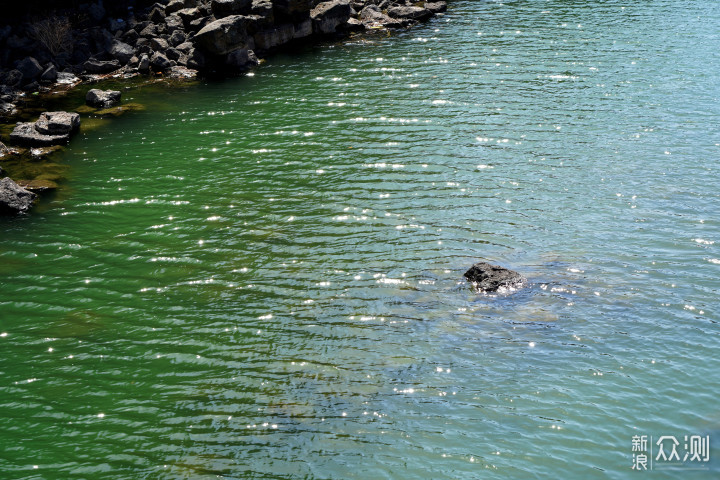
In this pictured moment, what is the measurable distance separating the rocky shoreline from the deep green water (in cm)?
693

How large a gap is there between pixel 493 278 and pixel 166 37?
114 feet

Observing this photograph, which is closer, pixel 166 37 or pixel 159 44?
pixel 159 44

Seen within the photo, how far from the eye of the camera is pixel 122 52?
44.1 m

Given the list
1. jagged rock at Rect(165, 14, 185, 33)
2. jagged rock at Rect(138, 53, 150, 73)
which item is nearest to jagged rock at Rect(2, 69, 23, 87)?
jagged rock at Rect(138, 53, 150, 73)

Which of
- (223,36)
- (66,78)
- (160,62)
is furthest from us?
(160,62)

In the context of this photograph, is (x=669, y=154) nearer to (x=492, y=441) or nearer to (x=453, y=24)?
(x=492, y=441)

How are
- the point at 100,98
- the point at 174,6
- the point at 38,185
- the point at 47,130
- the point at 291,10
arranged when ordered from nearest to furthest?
the point at 38,185
the point at 47,130
the point at 100,98
the point at 291,10
the point at 174,6

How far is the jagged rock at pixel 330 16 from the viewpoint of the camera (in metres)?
48.2

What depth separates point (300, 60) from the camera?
4466 cm

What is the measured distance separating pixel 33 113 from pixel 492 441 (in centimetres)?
3263

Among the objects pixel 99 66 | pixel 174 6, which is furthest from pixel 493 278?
pixel 174 6

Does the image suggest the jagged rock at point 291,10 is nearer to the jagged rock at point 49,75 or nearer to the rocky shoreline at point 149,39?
the rocky shoreline at point 149,39

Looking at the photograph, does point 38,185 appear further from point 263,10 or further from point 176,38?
point 263,10

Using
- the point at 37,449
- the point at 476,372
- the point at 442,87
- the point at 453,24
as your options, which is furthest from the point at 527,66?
the point at 37,449
